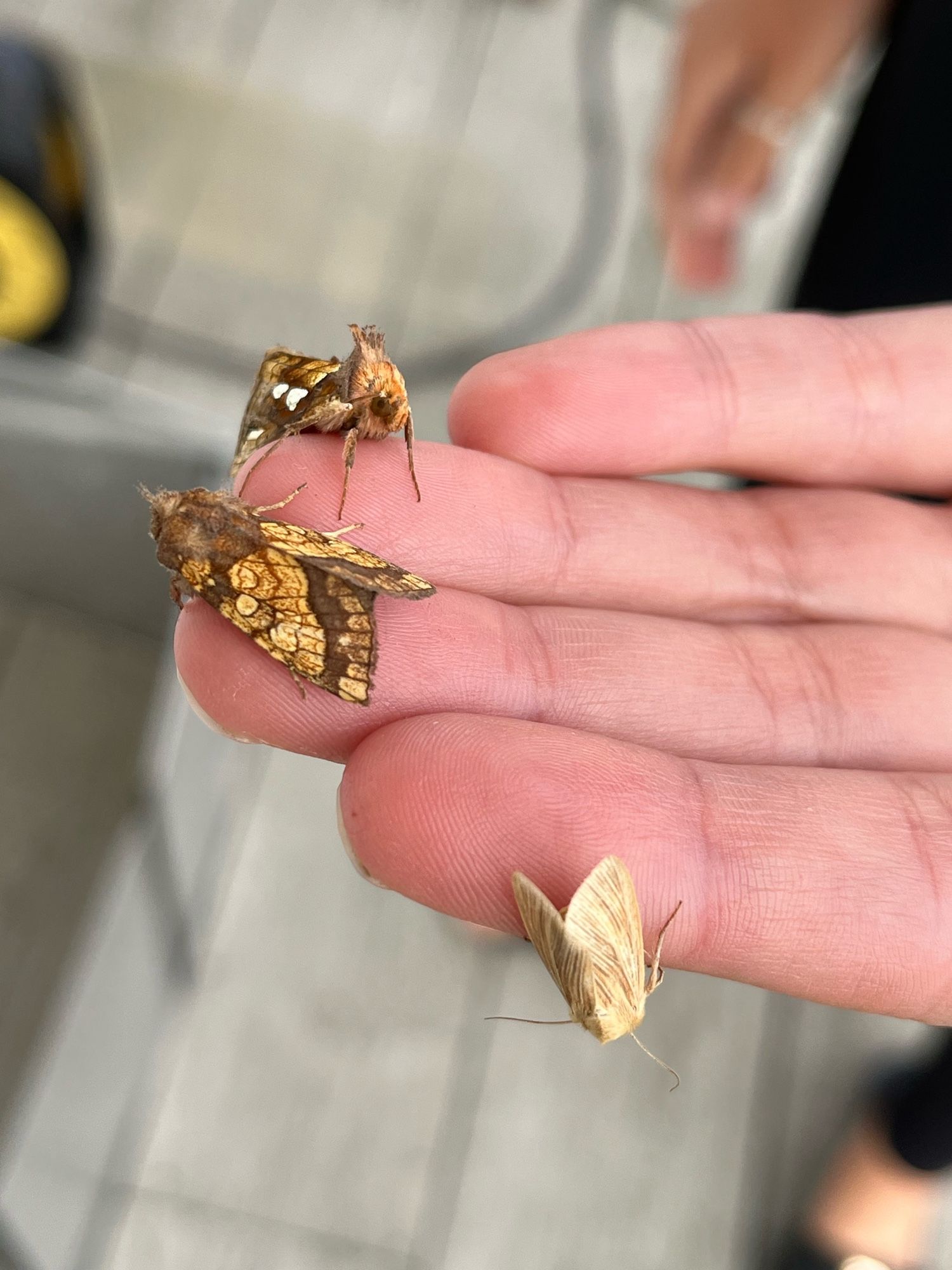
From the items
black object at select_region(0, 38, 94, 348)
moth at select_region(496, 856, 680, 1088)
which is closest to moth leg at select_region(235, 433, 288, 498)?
moth at select_region(496, 856, 680, 1088)

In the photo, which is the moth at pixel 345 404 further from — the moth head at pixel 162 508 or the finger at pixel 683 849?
the finger at pixel 683 849

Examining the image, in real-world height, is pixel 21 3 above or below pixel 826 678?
above

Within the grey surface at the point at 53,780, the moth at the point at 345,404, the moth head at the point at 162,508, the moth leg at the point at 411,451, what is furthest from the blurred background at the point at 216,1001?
the moth leg at the point at 411,451

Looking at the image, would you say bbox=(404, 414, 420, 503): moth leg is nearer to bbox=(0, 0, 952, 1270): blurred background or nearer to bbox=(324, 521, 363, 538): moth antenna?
bbox=(324, 521, 363, 538): moth antenna

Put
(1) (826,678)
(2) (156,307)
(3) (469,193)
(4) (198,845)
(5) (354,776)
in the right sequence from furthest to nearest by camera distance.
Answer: (3) (469,193) < (2) (156,307) < (4) (198,845) < (1) (826,678) < (5) (354,776)

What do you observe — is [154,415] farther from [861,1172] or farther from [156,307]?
[861,1172]

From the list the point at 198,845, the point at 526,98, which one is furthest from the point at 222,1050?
the point at 526,98

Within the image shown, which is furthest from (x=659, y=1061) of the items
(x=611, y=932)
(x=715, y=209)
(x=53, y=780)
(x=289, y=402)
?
(x=715, y=209)
